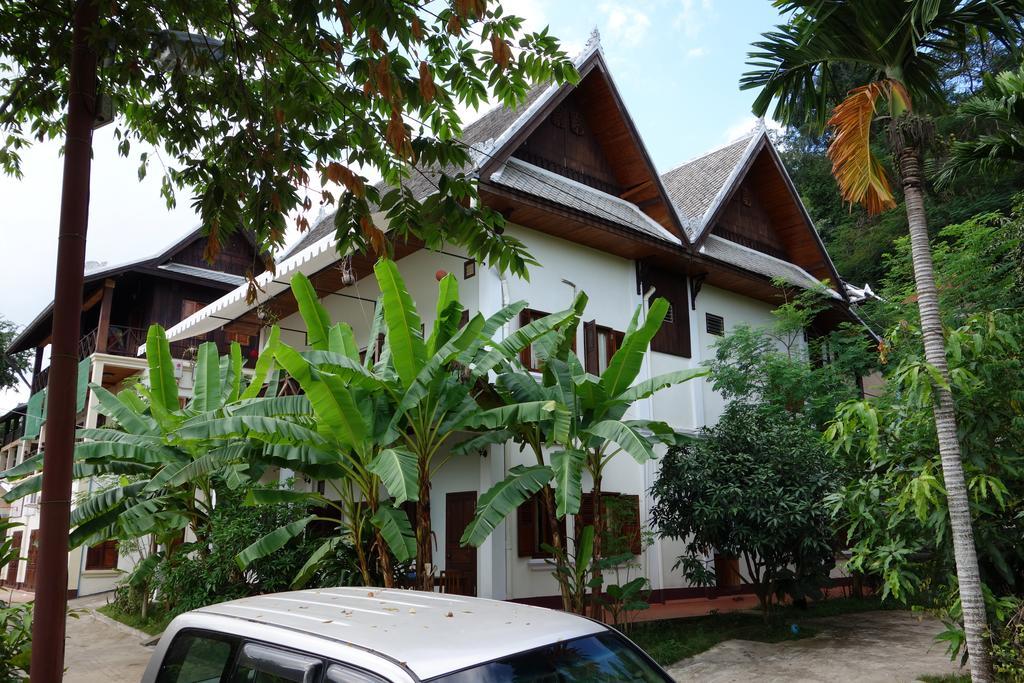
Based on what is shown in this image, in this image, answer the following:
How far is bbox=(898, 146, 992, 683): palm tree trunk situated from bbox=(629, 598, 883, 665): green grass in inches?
159

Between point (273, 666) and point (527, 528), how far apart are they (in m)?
10.4

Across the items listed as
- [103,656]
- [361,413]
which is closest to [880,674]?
[361,413]

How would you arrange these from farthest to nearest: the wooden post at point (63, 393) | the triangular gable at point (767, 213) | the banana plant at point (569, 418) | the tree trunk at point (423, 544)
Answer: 1. the triangular gable at point (767, 213)
2. the tree trunk at point (423, 544)
3. the banana plant at point (569, 418)
4. the wooden post at point (63, 393)

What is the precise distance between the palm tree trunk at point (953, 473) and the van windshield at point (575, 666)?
14.4ft

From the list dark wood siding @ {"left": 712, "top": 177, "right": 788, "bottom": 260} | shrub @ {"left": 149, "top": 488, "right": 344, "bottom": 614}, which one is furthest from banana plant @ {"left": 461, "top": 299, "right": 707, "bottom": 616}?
dark wood siding @ {"left": 712, "top": 177, "right": 788, "bottom": 260}

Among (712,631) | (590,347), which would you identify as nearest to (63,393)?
(712,631)

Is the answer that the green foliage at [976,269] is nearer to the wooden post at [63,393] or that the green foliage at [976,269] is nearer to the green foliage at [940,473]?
the green foliage at [940,473]

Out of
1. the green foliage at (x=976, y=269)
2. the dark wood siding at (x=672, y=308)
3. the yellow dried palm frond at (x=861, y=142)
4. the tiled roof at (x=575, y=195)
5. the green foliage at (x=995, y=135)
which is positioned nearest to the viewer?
the yellow dried palm frond at (x=861, y=142)

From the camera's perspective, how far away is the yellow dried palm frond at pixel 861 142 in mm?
7102

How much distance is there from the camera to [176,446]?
1127 cm

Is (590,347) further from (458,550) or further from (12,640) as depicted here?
(12,640)

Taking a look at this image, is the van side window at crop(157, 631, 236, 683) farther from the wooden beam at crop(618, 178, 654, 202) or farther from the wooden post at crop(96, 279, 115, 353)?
the wooden post at crop(96, 279, 115, 353)

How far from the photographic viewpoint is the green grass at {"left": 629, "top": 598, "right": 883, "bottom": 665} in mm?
10438

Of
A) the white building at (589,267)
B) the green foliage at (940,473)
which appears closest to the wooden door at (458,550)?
the white building at (589,267)
